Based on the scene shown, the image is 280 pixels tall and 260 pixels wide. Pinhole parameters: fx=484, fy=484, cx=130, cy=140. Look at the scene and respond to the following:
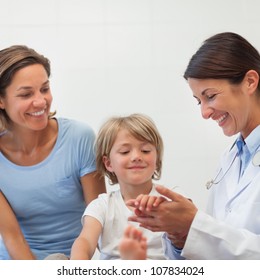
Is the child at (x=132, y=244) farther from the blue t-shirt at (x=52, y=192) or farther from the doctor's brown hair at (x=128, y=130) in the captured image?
the blue t-shirt at (x=52, y=192)

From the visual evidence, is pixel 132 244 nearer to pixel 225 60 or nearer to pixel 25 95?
pixel 225 60

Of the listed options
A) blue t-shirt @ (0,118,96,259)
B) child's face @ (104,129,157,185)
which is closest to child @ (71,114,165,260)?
child's face @ (104,129,157,185)

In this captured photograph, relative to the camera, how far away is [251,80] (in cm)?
146

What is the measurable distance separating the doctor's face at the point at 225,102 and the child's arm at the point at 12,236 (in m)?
0.78

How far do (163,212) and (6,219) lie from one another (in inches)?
28.6

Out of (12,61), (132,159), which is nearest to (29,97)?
(12,61)

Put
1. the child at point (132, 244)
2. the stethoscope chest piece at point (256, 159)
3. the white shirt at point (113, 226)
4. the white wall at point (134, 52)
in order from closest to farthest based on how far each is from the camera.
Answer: the child at point (132, 244), the stethoscope chest piece at point (256, 159), the white shirt at point (113, 226), the white wall at point (134, 52)

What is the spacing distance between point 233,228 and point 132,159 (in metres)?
0.45

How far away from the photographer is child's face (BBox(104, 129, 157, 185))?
162 cm

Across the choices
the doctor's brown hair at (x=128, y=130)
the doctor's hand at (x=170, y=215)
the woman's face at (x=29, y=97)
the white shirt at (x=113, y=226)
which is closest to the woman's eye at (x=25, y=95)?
the woman's face at (x=29, y=97)

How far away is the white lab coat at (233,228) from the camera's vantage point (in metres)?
1.27

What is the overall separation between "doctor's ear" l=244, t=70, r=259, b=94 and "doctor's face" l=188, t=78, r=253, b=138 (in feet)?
0.04

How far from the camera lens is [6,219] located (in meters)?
1.74

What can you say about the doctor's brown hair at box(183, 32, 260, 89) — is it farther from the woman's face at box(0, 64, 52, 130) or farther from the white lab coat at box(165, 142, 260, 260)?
the woman's face at box(0, 64, 52, 130)
